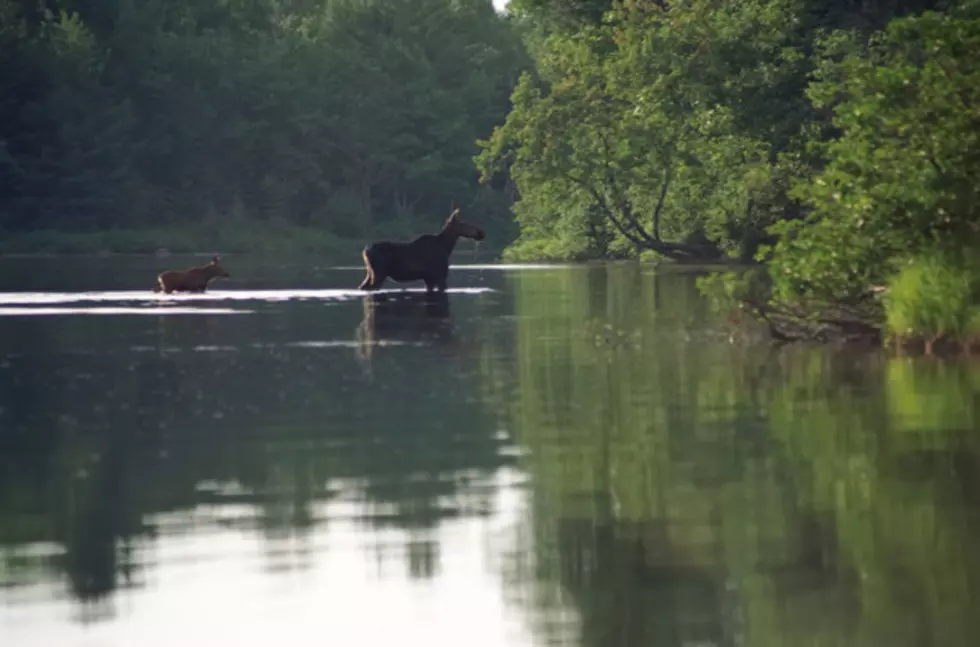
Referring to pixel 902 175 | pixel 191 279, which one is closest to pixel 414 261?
pixel 191 279

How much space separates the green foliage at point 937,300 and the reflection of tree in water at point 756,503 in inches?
58.9

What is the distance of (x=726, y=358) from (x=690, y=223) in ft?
123

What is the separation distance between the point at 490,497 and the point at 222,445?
3.28 m

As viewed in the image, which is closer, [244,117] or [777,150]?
[777,150]

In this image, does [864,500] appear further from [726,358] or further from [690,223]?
[690,223]

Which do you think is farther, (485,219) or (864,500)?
(485,219)

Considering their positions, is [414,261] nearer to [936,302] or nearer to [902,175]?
[902,175]

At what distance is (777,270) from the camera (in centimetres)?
2316

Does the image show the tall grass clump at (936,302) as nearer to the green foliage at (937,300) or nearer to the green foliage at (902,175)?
the green foliage at (937,300)

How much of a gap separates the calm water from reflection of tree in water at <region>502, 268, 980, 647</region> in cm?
3

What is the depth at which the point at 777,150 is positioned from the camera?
45406 mm

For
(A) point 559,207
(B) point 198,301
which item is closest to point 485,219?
(A) point 559,207

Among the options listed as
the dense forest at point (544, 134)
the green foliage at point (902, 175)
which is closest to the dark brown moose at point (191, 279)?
the dense forest at point (544, 134)

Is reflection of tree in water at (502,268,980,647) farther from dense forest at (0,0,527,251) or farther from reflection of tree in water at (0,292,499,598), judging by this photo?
dense forest at (0,0,527,251)
